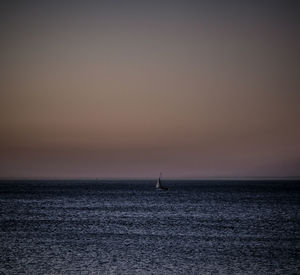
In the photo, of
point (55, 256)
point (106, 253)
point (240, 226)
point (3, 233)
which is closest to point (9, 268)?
point (55, 256)

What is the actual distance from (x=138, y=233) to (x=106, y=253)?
12.5 meters

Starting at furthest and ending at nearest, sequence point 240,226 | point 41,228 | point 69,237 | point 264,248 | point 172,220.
→ point 172,220
point 240,226
point 41,228
point 69,237
point 264,248

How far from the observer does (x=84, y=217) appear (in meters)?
66.6

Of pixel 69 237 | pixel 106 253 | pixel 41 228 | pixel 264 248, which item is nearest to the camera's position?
pixel 106 253

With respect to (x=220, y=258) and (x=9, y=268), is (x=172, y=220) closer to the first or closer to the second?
(x=220, y=258)

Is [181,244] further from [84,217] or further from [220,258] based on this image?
[84,217]

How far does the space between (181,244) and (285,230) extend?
1698cm

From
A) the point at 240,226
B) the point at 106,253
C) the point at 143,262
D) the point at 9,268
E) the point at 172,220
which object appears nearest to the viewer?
the point at 9,268

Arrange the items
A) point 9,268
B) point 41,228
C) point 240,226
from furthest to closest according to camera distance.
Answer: point 240,226
point 41,228
point 9,268

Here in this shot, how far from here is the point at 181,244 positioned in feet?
137

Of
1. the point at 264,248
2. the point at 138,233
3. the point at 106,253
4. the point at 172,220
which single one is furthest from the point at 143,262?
the point at 172,220

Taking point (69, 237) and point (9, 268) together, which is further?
Answer: point (69, 237)

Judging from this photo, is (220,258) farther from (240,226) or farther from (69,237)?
(240,226)

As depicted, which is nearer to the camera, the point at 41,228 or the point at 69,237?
the point at 69,237
